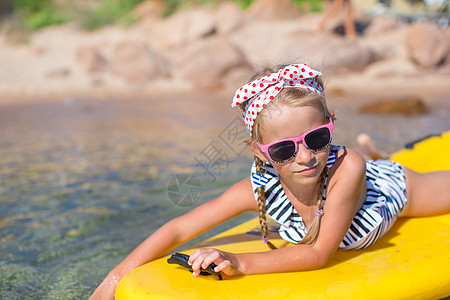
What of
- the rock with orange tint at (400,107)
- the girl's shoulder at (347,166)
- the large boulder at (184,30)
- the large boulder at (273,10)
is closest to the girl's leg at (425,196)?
the girl's shoulder at (347,166)

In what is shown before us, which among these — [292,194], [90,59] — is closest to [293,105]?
[292,194]

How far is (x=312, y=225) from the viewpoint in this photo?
5.50 feet

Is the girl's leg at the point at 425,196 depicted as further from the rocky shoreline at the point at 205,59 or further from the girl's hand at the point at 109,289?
the rocky shoreline at the point at 205,59

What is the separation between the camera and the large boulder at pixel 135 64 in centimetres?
998

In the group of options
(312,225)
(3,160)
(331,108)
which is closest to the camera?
(312,225)

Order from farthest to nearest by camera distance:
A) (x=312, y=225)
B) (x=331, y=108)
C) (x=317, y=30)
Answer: (x=317, y=30) < (x=331, y=108) < (x=312, y=225)

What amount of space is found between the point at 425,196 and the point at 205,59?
26.3 ft

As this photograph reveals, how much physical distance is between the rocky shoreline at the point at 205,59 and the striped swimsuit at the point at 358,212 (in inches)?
269

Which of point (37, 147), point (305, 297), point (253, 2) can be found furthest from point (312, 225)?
point (253, 2)

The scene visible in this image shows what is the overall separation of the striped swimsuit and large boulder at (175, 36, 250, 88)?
7.76 meters

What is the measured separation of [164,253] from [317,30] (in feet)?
30.8

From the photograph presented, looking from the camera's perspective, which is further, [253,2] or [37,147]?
[253,2]

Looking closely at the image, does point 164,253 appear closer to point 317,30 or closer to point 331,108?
point 331,108

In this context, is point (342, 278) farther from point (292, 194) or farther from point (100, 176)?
point (100, 176)
